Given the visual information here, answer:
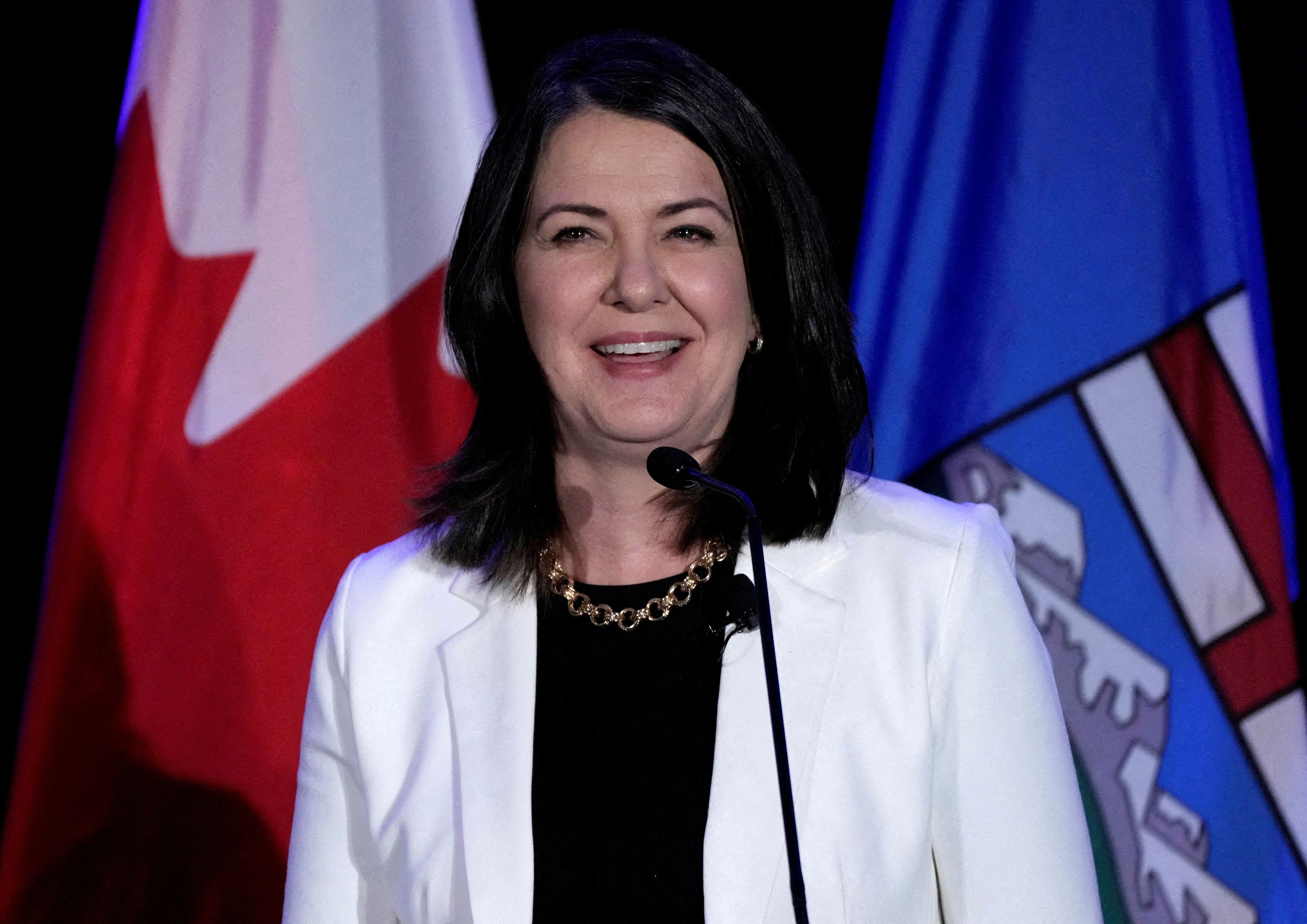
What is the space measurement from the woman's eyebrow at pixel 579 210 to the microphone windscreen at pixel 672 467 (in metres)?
0.44

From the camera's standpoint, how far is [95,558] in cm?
228

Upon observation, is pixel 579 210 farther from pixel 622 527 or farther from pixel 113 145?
pixel 113 145

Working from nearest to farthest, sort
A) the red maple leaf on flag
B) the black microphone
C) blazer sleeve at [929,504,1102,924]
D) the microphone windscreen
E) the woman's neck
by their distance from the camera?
1. the black microphone
2. the microphone windscreen
3. blazer sleeve at [929,504,1102,924]
4. the woman's neck
5. the red maple leaf on flag

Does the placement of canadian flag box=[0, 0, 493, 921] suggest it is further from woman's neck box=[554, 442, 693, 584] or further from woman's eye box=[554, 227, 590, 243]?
woman's eye box=[554, 227, 590, 243]

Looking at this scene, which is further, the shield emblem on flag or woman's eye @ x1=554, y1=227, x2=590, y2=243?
the shield emblem on flag

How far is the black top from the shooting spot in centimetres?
142

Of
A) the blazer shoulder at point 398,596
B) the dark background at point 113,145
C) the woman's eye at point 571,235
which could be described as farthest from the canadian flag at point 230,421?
the woman's eye at point 571,235

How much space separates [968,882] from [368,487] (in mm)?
1431

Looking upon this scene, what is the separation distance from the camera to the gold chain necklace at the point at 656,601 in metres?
1.61

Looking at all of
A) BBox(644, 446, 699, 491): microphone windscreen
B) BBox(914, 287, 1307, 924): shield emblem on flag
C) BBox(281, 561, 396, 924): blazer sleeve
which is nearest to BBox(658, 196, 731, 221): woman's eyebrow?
BBox(644, 446, 699, 491): microphone windscreen

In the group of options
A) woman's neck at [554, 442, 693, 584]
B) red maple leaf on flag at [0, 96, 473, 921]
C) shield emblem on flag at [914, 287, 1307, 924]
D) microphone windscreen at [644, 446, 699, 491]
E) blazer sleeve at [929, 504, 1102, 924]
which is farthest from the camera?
red maple leaf on flag at [0, 96, 473, 921]

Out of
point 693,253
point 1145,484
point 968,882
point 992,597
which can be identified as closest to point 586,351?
point 693,253

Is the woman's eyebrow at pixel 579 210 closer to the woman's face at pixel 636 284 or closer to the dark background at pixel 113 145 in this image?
the woman's face at pixel 636 284

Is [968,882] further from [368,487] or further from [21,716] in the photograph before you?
[21,716]
